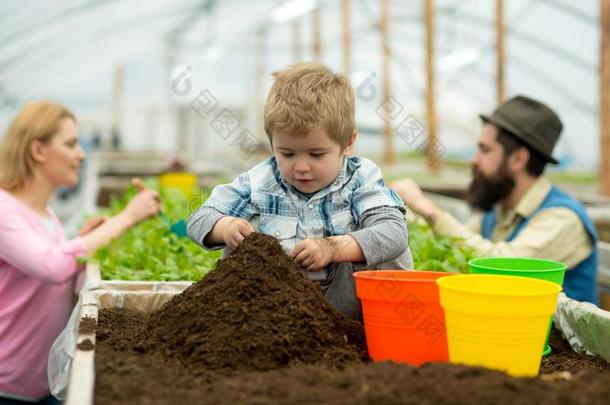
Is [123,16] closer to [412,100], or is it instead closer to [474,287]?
[412,100]

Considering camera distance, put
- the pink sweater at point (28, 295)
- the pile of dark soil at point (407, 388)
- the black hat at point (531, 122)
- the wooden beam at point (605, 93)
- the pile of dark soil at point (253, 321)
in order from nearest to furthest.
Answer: the pile of dark soil at point (407, 388), the pile of dark soil at point (253, 321), the pink sweater at point (28, 295), the black hat at point (531, 122), the wooden beam at point (605, 93)

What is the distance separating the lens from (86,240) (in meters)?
3.13

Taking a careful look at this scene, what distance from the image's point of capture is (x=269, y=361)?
1649 mm

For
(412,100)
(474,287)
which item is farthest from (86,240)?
(412,100)

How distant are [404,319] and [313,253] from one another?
11.0 inches

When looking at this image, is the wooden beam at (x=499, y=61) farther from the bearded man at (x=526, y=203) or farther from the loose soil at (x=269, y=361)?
the loose soil at (x=269, y=361)

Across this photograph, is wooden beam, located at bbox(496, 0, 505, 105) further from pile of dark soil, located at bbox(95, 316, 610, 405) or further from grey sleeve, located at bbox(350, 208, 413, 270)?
pile of dark soil, located at bbox(95, 316, 610, 405)

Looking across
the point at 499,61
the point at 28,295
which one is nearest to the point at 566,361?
→ the point at 28,295

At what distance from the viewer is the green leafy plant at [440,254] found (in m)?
2.72

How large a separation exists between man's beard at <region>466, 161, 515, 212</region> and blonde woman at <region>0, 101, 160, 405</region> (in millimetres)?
1810

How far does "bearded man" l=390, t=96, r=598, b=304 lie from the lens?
141 inches

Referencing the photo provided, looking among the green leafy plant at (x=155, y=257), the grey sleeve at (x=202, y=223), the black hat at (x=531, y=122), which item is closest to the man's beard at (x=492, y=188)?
the black hat at (x=531, y=122)

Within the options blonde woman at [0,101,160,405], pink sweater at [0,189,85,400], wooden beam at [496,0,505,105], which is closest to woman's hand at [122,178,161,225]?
blonde woman at [0,101,160,405]

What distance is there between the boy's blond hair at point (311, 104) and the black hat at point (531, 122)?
216 centimetres
